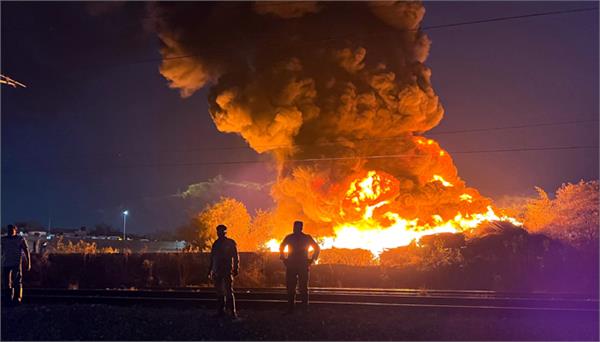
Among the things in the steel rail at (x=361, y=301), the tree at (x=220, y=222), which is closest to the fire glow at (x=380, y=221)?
the tree at (x=220, y=222)

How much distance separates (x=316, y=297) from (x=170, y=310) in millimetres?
3938

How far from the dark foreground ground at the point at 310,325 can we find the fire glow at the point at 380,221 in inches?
781

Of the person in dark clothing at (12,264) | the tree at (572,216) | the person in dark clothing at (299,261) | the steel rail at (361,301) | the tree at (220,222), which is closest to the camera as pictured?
the steel rail at (361,301)

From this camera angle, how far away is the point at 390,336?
9.23 meters

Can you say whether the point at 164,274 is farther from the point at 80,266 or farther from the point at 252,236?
the point at 252,236

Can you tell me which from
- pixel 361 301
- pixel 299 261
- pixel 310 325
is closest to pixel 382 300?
pixel 361 301

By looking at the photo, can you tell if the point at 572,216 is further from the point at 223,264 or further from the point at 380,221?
the point at 223,264

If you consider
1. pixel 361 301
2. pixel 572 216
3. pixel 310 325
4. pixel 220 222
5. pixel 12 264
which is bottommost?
pixel 310 325

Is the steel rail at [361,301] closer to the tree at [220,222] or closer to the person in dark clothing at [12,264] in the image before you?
the person in dark clothing at [12,264]

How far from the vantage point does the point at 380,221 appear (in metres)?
32.0

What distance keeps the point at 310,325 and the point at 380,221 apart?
2247 centimetres

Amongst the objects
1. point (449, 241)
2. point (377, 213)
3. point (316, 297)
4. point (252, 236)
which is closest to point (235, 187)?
point (252, 236)

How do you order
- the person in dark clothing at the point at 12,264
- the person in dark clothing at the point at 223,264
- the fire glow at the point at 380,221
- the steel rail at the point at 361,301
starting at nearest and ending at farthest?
the person in dark clothing at the point at 223,264, the steel rail at the point at 361,301, the person in dark clothing at the point at 12,264, the fire glow at the point at 380,221

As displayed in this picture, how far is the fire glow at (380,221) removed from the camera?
31413 millimetres
